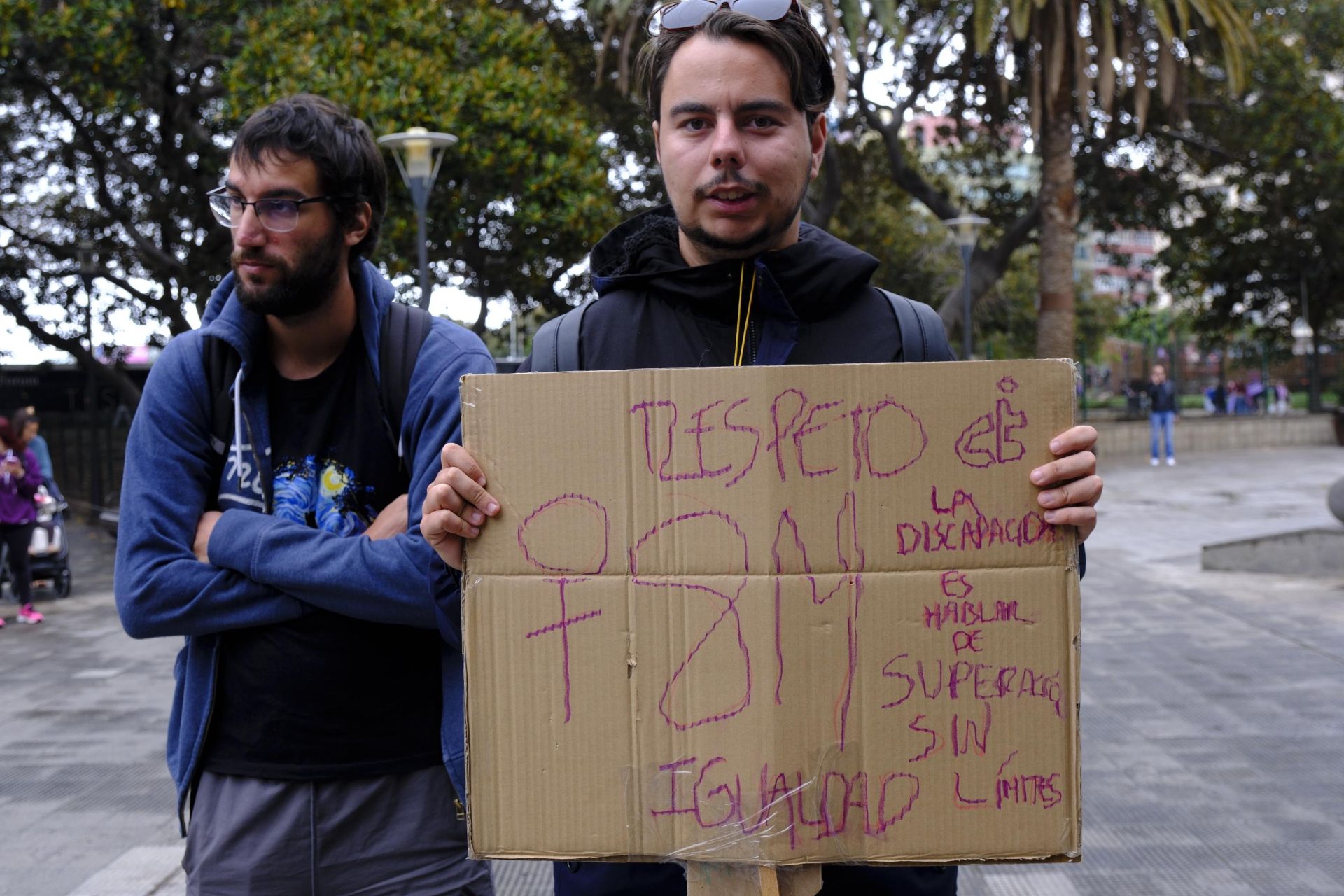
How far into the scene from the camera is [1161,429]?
24.3 meters

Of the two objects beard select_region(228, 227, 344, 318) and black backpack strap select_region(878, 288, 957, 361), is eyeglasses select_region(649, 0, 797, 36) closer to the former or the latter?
black backpack strap select_region(878, 288, 957, 361)

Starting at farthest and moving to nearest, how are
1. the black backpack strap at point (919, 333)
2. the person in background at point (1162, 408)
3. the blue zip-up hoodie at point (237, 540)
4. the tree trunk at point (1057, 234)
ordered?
the person in background at point (1162, 408)
the tree trunk at point (1057, 234)
the blue zip-up hoodie at point (237, 540)
the black backpack strap at point (919, 333)

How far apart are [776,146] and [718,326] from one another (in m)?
0.28

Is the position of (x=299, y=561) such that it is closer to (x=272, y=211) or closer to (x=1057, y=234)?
(x=272, y=211)

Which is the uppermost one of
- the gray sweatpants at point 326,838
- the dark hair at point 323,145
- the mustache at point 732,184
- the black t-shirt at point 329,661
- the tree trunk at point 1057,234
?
the tree trunk at point 1057,234

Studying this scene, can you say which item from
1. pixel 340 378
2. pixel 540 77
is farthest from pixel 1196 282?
pixel 340 378

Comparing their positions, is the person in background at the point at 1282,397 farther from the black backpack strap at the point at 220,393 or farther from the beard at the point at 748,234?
the black backpack strap at the point at 220,393

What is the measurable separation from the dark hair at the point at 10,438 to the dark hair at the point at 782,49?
9.50 m

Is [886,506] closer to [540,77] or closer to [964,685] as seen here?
[964,685]

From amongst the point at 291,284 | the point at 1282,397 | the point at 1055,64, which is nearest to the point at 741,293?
the point at 291,284

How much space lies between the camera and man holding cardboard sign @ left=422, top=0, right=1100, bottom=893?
1.51 meters

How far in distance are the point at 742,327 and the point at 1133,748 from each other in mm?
4369

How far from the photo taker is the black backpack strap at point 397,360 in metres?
2.10

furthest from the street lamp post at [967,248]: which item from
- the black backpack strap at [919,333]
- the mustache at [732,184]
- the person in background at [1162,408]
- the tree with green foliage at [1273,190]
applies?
the mustache at [732,184]
